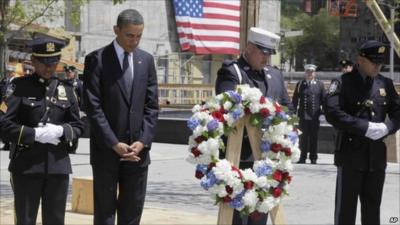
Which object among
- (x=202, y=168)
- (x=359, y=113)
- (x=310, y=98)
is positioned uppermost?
(x=359, y=113)

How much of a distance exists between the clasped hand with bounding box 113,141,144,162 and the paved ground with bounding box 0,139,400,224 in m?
2.88

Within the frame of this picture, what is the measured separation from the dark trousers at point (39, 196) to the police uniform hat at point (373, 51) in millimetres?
2645

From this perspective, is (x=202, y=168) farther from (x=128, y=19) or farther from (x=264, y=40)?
(x=128, y=19)

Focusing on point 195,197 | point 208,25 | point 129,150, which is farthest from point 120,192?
point 208,25

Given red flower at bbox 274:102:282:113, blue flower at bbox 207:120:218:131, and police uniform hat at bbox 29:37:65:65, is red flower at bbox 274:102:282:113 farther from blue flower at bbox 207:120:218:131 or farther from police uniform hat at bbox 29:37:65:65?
police uniform hat at bbox 29:37:65:65

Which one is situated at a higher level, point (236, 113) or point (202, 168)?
point (236, 113)

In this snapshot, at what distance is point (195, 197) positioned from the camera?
10734 mm

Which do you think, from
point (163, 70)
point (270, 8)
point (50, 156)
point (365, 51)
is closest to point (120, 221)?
point (50, 156)

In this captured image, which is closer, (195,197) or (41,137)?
(41,137)

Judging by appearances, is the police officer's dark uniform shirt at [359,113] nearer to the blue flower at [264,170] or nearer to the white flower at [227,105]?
the blue flower at [264,170]

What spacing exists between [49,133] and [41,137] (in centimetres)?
6

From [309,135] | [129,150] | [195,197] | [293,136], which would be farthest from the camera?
[309,135]

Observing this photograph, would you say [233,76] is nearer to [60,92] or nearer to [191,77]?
[60,92]

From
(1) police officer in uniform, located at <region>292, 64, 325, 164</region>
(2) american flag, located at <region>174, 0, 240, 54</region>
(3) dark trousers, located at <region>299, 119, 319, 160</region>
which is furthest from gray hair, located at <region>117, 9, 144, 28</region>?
(2) american flag, located at <region>174, 0, 240, 54</region>
